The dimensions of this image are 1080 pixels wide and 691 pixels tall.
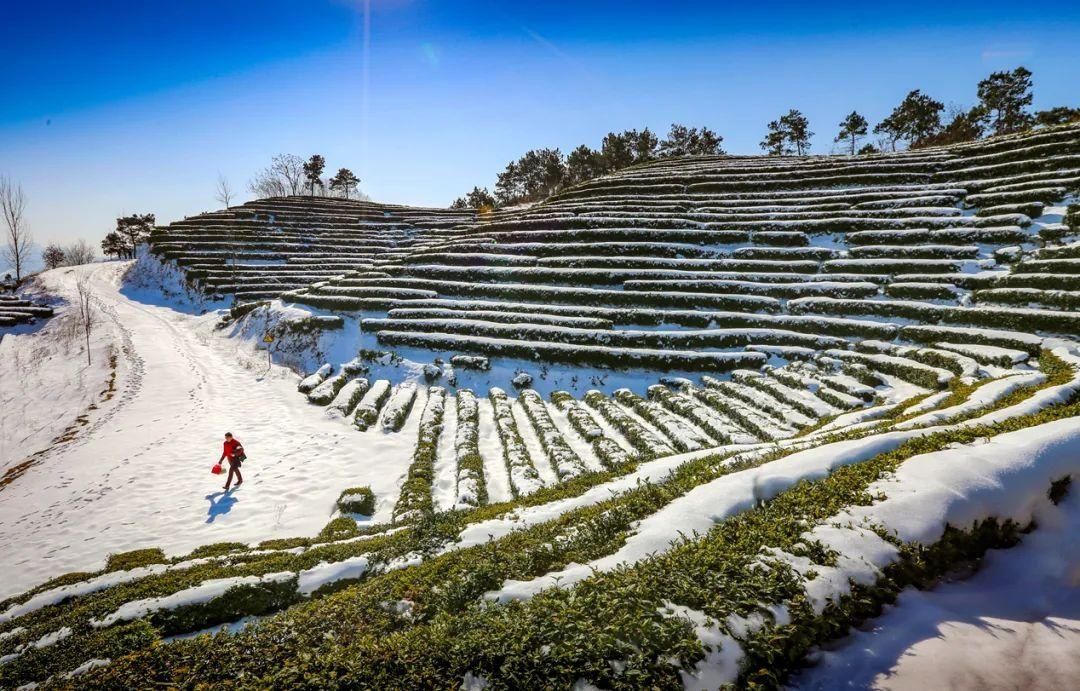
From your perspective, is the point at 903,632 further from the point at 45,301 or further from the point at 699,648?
the point at 45,301

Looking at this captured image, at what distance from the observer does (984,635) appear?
4.51m

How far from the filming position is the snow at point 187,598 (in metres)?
7.23

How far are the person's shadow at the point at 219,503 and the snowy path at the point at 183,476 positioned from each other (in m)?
0.03

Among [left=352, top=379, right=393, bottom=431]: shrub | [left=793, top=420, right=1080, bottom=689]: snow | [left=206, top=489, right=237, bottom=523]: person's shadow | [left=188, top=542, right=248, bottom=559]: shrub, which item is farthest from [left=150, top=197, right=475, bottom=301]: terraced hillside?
[left=793, top=420, right=1080, bottom=689]: snow

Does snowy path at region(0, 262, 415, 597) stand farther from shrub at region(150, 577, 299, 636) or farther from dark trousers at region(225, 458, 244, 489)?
shrub at region(150, 577, 299, 636)

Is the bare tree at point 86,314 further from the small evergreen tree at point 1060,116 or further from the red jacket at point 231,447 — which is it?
the small evergreen tree at point 1060,116

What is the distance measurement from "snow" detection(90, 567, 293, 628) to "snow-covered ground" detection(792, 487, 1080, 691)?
Result: 327 inches

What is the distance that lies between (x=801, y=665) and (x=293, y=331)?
2890cm

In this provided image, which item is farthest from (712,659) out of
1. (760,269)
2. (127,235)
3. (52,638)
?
(127,235)

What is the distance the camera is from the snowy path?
1146 cm

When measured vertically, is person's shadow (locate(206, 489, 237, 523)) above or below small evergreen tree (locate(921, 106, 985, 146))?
below

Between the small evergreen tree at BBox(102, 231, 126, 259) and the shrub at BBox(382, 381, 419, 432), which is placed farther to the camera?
the small evergreen tree at BBox(102, 231, 126, 259)

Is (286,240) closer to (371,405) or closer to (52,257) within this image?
(371,405)

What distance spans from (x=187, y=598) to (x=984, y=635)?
10881mm
